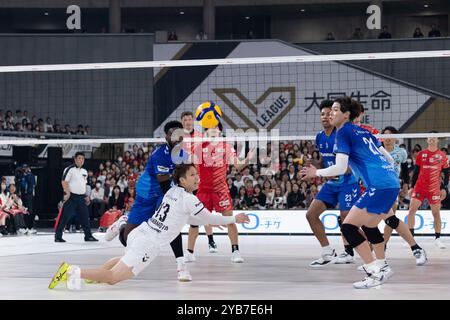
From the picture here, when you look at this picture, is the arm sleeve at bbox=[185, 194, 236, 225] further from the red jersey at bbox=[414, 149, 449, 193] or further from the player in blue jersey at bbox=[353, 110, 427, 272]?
the red jersey at bbox=[414, 149, 449, 193]

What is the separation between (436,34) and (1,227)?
19409mm

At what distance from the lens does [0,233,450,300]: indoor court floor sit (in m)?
7.57

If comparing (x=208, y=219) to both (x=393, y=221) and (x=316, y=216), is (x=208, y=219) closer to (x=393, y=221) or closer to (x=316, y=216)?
(x=316, y=216)

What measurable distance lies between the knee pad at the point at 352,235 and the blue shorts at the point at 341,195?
2.33 metres

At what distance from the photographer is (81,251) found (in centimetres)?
1384

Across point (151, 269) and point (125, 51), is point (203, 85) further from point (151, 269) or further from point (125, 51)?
point (151, 269)

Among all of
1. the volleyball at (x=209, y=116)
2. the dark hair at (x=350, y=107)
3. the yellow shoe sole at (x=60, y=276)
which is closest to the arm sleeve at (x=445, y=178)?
the volleyball at (x=209, y=116)

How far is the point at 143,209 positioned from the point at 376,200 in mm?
2585

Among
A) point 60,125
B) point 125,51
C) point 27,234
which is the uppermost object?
point 125,51

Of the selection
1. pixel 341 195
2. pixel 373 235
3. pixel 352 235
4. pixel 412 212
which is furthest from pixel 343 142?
pixel 412 212

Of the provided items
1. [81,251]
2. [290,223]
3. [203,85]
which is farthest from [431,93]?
[81,251]

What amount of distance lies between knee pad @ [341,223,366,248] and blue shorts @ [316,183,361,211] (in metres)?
2.33

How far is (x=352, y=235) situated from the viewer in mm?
8289

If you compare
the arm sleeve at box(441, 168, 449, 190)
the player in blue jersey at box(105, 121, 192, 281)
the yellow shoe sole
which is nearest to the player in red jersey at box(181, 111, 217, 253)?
the player in blue jersey at box(105, 121, 192, 281)
